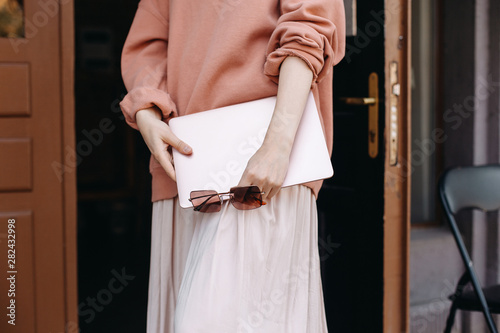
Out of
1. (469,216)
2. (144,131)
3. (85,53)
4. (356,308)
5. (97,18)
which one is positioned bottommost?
(356,308)

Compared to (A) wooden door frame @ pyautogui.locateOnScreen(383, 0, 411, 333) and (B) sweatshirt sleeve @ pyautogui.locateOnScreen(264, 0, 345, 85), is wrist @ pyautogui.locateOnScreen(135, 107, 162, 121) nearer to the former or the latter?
(B) sweatshirt sleeve @ pyautogui.locateOnScreen(264, 0, 345, 85)

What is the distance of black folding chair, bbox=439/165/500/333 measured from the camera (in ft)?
7.69

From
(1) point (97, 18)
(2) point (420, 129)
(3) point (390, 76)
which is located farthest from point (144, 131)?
(1) point (97, 18)

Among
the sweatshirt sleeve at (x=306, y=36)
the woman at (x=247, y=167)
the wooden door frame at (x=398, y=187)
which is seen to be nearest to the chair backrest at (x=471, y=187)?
the wooden door frame at (x=398, y=187)

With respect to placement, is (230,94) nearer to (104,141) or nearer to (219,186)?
(219,186)

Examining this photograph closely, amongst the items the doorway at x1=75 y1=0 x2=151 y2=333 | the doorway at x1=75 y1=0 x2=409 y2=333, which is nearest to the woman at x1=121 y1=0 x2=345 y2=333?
the doorway at x1=75 y1=0 x2=409 y2=333

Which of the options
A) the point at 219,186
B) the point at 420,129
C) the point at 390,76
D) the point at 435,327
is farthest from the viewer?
the point at 420,129

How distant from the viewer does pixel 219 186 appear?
3.81 ft

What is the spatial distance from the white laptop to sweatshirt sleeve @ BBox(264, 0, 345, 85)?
9 cm

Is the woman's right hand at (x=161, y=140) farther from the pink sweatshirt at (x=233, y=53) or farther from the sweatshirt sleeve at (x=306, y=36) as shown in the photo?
the sweatshirt sleeve at (x=306, y=36)

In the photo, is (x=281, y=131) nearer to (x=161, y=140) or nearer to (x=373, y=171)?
(x=161, y=140)

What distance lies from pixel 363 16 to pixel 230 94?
1253 mm

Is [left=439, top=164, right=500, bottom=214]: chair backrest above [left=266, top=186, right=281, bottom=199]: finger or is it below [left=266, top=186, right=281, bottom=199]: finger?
below

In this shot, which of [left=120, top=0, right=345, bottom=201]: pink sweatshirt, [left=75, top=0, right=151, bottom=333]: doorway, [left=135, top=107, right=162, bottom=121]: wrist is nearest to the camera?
[left=120, top=0, right=345, bottom=201]: pink sweatshirt
